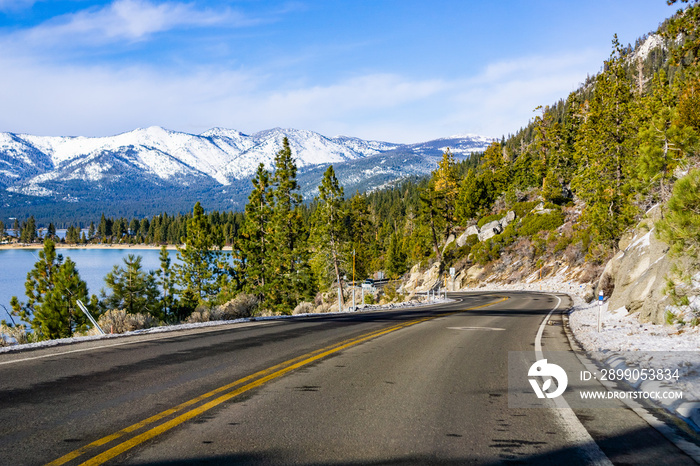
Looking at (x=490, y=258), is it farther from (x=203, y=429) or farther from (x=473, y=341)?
(x=203, y=429)

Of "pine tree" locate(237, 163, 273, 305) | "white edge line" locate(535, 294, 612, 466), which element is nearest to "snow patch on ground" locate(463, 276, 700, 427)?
"white edge line" locate(535, 294, 612, 466)

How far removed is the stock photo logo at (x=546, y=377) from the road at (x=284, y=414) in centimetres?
33

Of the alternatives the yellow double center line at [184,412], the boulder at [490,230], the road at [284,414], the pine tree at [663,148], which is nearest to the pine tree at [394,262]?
the boulder at [490,230]

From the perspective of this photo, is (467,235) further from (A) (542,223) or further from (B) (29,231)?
(B) (29,231)

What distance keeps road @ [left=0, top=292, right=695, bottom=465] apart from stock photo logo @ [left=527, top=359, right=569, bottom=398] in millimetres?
330

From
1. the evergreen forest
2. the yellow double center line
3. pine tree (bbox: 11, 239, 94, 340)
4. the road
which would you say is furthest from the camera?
pine tree (bbox: 11, 239, 94, 340)

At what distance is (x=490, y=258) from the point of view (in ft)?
193

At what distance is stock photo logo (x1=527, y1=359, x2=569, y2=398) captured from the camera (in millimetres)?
5892

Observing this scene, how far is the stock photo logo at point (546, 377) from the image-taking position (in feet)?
19.3

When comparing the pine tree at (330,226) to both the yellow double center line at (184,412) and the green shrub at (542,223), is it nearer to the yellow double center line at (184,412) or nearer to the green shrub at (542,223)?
the green shrub at (542,223)

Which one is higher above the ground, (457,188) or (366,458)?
(457,188)

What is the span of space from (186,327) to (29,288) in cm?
3110

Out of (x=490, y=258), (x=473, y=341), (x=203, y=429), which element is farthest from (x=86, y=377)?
(x=490, y=258)

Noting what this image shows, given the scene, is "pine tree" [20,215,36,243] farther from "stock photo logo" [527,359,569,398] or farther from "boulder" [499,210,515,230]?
"stock photo logo" [527,359,569,398]
